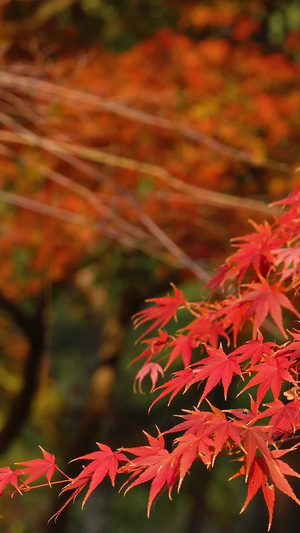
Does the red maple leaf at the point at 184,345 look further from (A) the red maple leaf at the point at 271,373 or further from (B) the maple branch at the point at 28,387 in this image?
(B) the maple branch at the point at 28,387

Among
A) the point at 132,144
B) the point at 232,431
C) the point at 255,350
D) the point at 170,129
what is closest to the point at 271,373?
the point at 255,350

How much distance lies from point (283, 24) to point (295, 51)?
39 centimetres

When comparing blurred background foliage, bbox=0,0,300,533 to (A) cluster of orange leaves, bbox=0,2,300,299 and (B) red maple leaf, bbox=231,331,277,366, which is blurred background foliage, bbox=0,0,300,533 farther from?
(B) red maple leaf, bbox=231,331,277,366

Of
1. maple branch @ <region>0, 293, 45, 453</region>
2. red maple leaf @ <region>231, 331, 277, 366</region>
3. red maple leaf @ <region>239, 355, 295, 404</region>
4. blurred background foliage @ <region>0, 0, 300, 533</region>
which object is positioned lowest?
maple branch @ <region>0, 293, 45, 453</region>

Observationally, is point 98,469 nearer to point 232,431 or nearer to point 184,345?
point 232,431

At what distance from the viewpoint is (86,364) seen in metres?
14.0

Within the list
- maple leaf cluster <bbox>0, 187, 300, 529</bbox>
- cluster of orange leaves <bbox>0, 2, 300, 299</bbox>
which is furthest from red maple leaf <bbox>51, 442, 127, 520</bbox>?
cluster of orange leaves <bbox>0, 2, 300, 299</bbox>

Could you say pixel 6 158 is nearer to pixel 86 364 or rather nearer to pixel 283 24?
pixel 283 24

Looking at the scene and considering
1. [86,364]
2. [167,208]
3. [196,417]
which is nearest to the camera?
[196,417]

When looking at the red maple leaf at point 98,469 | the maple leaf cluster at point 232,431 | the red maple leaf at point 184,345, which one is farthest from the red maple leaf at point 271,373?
the red maple leaf at point 184,345

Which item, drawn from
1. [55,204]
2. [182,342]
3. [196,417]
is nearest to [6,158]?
[55,204]

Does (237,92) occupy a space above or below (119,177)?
above

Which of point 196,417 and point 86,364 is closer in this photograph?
point 196,417

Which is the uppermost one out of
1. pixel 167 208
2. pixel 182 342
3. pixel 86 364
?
pixel 182 342
